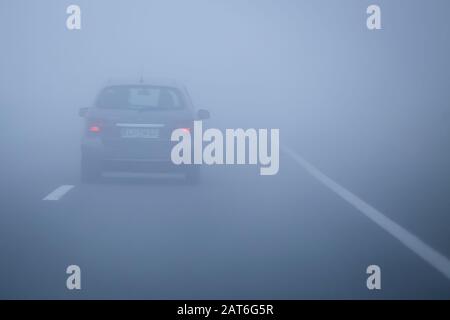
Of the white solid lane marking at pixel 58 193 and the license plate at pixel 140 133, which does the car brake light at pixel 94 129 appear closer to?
the license plate at pixel 140 133

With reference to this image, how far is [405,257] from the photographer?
7660 millimetres

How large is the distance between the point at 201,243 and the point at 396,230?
2.07 meters

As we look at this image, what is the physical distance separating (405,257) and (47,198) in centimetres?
532

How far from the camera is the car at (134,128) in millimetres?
12219

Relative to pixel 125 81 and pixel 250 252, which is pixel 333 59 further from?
pixel 250 252

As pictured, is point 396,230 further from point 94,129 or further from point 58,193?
point 94,129

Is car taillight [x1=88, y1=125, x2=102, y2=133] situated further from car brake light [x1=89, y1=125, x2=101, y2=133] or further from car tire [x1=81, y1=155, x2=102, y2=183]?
car tire [x1=81, y1=155, x2=102, y2=183]

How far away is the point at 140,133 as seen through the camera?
12328mm

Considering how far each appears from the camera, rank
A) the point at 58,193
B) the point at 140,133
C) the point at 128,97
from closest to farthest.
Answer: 1. the point at 58,193
2. the point at 140,133
3. the point at 128,97

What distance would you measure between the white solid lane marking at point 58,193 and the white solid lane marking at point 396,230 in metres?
3.40

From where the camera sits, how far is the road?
614 centimetres

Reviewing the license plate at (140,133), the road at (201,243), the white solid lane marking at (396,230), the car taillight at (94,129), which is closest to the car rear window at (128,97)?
the car taillight at (94,129)

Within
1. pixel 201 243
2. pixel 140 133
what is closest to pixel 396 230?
pixel 201 243

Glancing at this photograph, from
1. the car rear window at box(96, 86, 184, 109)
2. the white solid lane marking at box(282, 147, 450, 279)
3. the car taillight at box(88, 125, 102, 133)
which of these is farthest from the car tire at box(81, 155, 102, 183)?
the white solid lane marking at box(282, 147, 450, 279)
